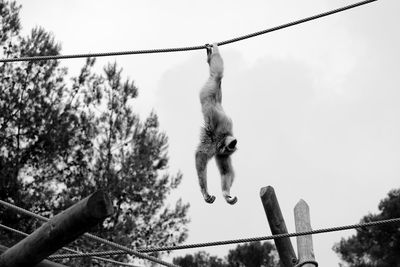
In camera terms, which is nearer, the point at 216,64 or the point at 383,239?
the point at 216,64

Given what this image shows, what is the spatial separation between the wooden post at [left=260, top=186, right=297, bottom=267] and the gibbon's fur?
1.62 metres

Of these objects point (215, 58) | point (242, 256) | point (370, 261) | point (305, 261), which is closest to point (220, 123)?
point (215, 58)

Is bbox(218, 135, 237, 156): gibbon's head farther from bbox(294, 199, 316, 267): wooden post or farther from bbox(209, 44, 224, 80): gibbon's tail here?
bbox(294, 199, 316, 267): wooden post

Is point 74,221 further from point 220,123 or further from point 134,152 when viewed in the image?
point 134,152

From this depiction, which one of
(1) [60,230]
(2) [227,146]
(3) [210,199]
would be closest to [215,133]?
(2) [227,146]

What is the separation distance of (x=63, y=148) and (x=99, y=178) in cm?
131

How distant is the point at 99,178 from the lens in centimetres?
1828

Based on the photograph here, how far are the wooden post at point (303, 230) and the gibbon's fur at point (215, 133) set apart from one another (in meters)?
1.45

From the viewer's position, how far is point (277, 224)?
5.56m

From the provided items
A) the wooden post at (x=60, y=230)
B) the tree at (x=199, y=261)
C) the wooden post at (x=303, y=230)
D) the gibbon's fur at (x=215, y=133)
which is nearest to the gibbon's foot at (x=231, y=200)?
the gibbon's fur at (x=215, y=133)

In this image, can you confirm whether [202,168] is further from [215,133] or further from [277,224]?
[277,224]

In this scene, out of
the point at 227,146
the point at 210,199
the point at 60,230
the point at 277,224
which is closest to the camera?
the point at 60,230

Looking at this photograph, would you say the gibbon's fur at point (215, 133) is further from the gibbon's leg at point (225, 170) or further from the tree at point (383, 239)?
the tree at point (383, 239)

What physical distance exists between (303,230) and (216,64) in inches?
91.0
